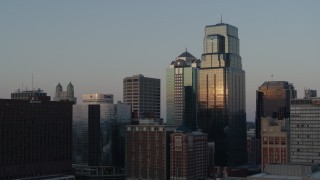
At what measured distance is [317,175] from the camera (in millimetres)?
191500

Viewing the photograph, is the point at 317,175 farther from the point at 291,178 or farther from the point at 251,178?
the point at 251,178

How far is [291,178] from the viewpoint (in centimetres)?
19362

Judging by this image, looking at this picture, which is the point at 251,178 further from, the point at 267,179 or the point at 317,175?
the point at 317,175

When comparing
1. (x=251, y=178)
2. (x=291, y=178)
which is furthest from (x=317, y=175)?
(x=251, y=178)

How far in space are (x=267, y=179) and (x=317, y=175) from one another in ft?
59.6

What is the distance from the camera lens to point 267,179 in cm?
18862

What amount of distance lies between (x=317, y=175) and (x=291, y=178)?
8.89 metres

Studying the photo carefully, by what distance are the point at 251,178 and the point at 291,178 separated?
1464cm

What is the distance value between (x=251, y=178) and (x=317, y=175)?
22989 mm

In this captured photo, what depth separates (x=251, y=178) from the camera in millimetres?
191250

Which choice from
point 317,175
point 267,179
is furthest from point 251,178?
point 317,175
